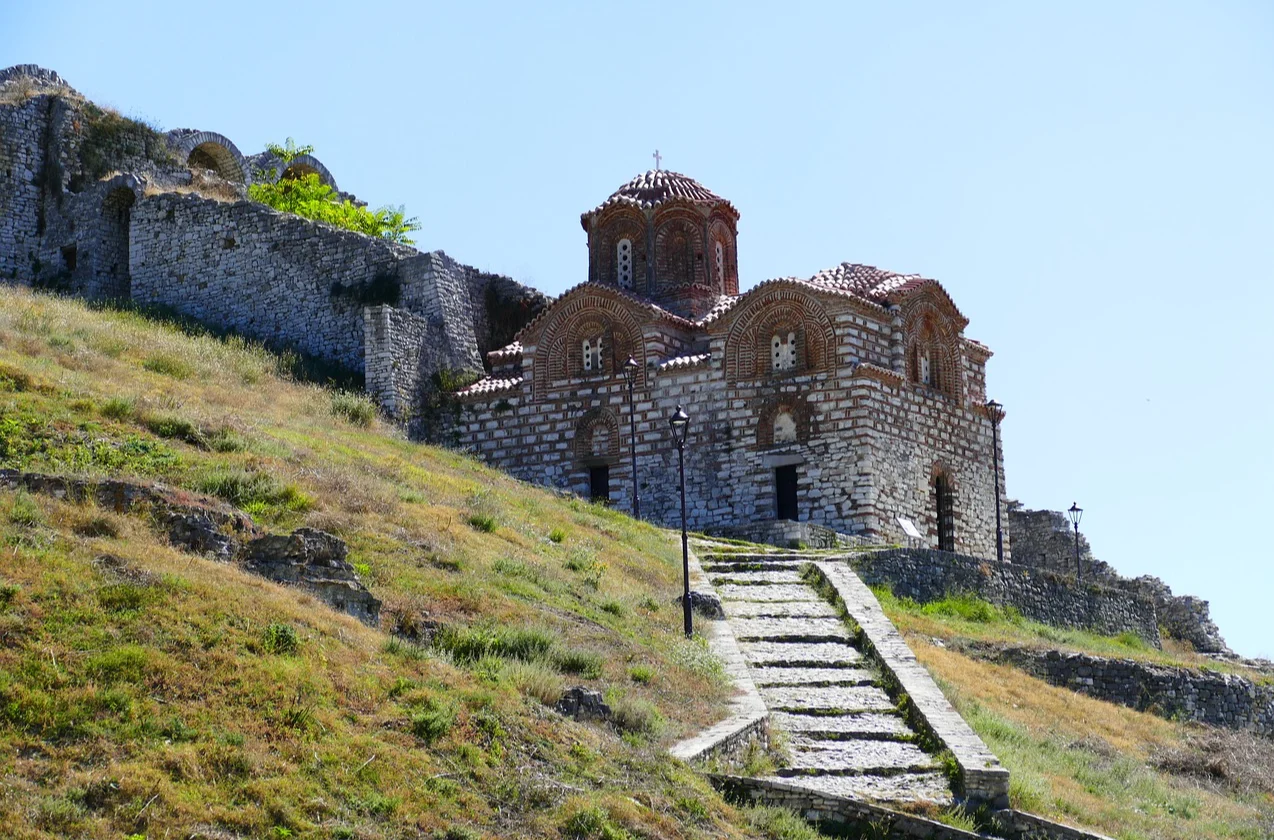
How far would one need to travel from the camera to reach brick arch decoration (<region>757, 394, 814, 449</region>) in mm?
30594

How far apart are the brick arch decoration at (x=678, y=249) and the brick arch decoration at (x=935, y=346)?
197 inches

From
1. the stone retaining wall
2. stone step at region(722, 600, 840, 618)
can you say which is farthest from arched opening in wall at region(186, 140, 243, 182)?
stone step at region(722, 600, 840, 618)

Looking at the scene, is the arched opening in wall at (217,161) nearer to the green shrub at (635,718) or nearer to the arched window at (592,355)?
the arched window at (592,355)

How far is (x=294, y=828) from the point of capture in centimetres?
1155

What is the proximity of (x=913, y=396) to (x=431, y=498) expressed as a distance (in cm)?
1219

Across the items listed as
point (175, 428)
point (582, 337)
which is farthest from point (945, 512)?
point (175, 428)

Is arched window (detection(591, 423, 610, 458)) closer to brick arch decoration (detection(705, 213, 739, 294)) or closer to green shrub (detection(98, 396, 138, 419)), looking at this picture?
brick arch decoration (detection(705, 213, 739, 294))

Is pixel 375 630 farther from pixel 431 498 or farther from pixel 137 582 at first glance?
pixel 431 498

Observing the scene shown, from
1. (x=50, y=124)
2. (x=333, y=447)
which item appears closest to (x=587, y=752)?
(x=333, y=447)

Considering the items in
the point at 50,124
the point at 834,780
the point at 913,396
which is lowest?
the point at 834,780

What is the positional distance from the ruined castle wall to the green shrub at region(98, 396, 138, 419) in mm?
12570

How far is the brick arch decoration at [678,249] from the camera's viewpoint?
34.9 m

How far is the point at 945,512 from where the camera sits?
1262 inches

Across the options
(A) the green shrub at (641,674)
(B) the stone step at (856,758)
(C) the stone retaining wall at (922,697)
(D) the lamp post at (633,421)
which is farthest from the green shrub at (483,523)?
(D) the lamp post at (633,421)
